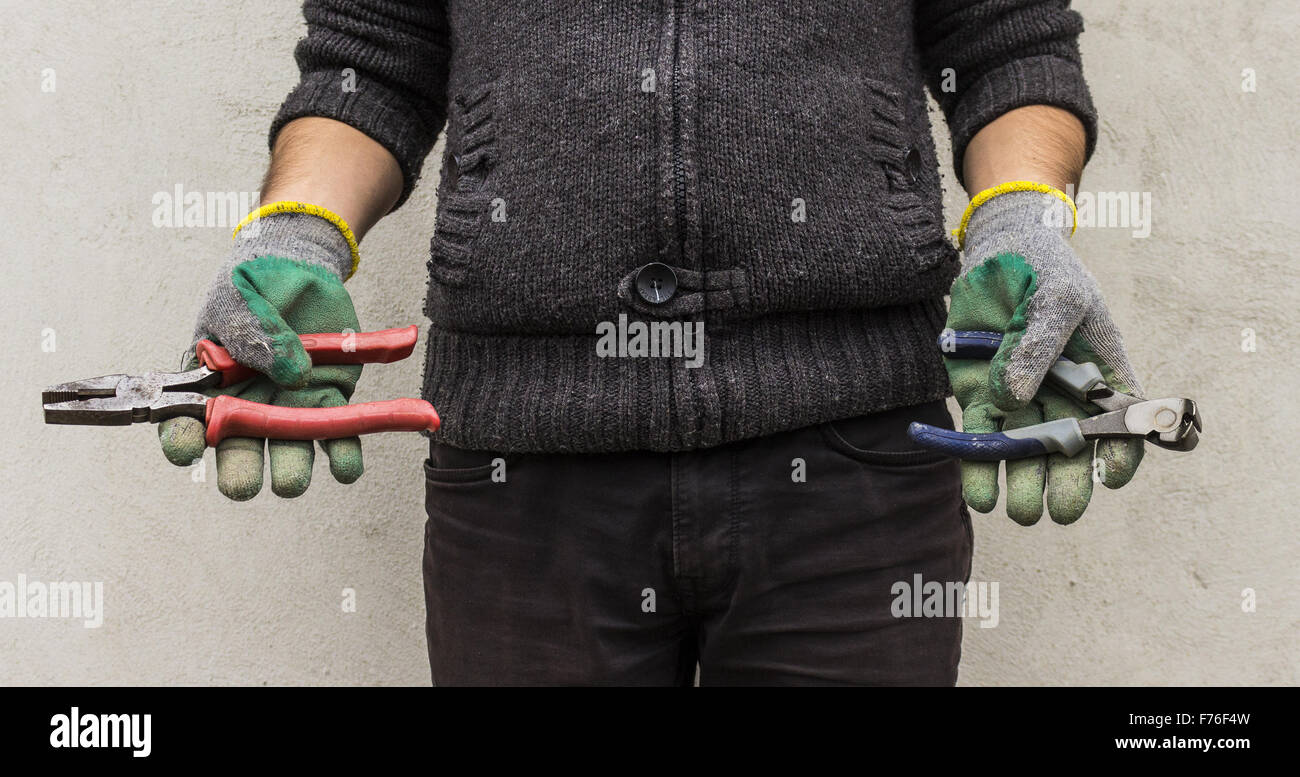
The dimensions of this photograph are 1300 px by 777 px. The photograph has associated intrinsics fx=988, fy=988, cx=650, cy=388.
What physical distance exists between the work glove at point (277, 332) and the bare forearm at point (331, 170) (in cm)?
4

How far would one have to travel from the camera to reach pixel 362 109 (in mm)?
1051

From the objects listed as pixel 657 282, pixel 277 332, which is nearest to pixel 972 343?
pixel 657 282

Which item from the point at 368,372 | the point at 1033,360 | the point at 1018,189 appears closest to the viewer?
the point at 1033,360

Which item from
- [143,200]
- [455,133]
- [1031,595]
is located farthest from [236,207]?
[1031,595]

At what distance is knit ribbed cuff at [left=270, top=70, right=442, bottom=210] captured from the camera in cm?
104

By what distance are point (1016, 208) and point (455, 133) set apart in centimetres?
56

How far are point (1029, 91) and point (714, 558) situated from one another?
574 millimetres

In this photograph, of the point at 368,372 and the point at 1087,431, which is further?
the point at 368,372

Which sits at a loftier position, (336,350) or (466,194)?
(466,194)

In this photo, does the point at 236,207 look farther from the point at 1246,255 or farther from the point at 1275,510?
the point at 1275,510

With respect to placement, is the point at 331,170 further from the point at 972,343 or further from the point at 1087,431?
the point at 1087,431

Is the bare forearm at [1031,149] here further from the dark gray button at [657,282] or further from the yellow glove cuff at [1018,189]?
the dark gray button at [657,282]

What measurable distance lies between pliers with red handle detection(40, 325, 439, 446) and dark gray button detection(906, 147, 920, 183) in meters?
0.53

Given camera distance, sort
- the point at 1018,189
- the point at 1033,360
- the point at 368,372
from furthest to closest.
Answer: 1. the point at 368,372
2. the point at 1018,189
3. the point at 1033,360
